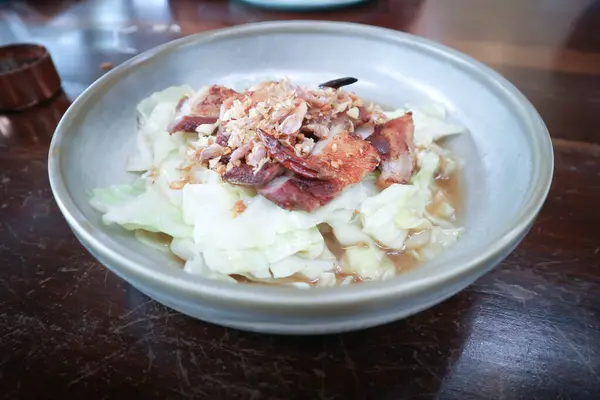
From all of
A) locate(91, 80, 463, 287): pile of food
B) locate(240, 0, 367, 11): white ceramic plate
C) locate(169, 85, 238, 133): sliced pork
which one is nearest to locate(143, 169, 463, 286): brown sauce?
locate(91, 80, 463, 287): pile of food

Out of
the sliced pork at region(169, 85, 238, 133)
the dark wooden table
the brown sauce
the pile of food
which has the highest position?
the sliced pork at region(169, 85, 238, 133)

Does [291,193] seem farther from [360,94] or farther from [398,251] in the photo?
[360,94]

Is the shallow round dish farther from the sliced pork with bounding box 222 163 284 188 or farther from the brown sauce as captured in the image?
the sliced pork with bounding box 222 163 284 188

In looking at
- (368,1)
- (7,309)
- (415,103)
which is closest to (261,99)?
(415,103)

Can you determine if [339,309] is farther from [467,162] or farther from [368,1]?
[368,1]

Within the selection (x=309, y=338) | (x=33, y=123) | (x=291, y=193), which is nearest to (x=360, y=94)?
(x=291, y=193)

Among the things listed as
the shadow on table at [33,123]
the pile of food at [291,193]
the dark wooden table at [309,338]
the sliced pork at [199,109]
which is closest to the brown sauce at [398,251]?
the pile of food at [291,193]
